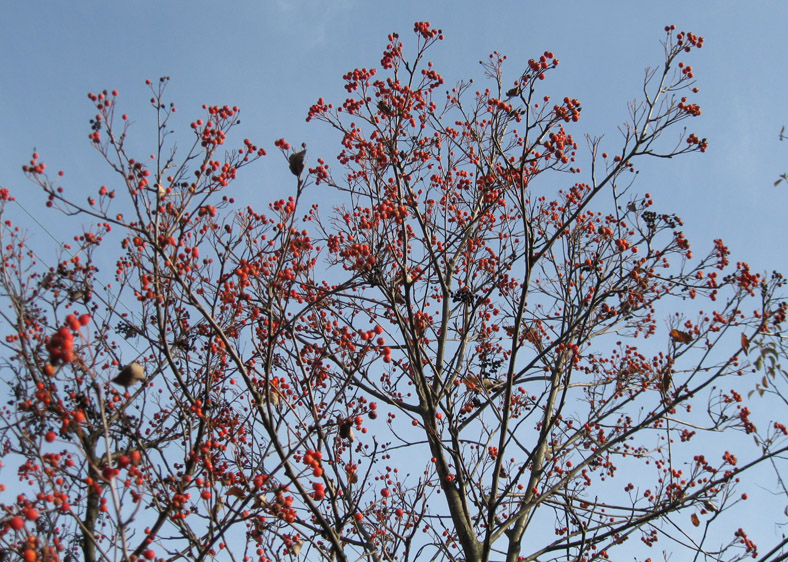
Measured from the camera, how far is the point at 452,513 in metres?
6.05

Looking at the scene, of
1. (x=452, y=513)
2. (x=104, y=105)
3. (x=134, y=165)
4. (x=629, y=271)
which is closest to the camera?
Answer: (x=134, y=165)

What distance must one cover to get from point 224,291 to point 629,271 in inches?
193

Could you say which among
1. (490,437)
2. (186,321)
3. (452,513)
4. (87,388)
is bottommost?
(452,513)

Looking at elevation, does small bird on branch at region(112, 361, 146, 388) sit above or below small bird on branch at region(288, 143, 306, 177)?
below

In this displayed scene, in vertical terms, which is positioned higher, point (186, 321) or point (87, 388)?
point (186, 321)

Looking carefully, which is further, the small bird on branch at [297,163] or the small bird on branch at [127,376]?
the small bird on branch at [297,163]

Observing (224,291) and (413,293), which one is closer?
(224,291)

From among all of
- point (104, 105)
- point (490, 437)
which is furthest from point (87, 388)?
point (490, 437)

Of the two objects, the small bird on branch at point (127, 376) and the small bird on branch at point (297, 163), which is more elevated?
the small bird on branch at point (297, 163)

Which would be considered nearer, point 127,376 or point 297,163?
point 127,376

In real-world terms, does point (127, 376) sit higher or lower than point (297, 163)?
lower

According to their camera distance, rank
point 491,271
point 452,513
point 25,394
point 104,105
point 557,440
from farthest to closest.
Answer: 1. point 491,271
2. point 557,440
3. point 452,513
4. point 25,394
5. point 104,105

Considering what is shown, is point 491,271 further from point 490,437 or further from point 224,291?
point 224,291

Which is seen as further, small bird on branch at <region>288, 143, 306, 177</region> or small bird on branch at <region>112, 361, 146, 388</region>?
small bird on branch at <region>288, 143, 306, 177</region>
